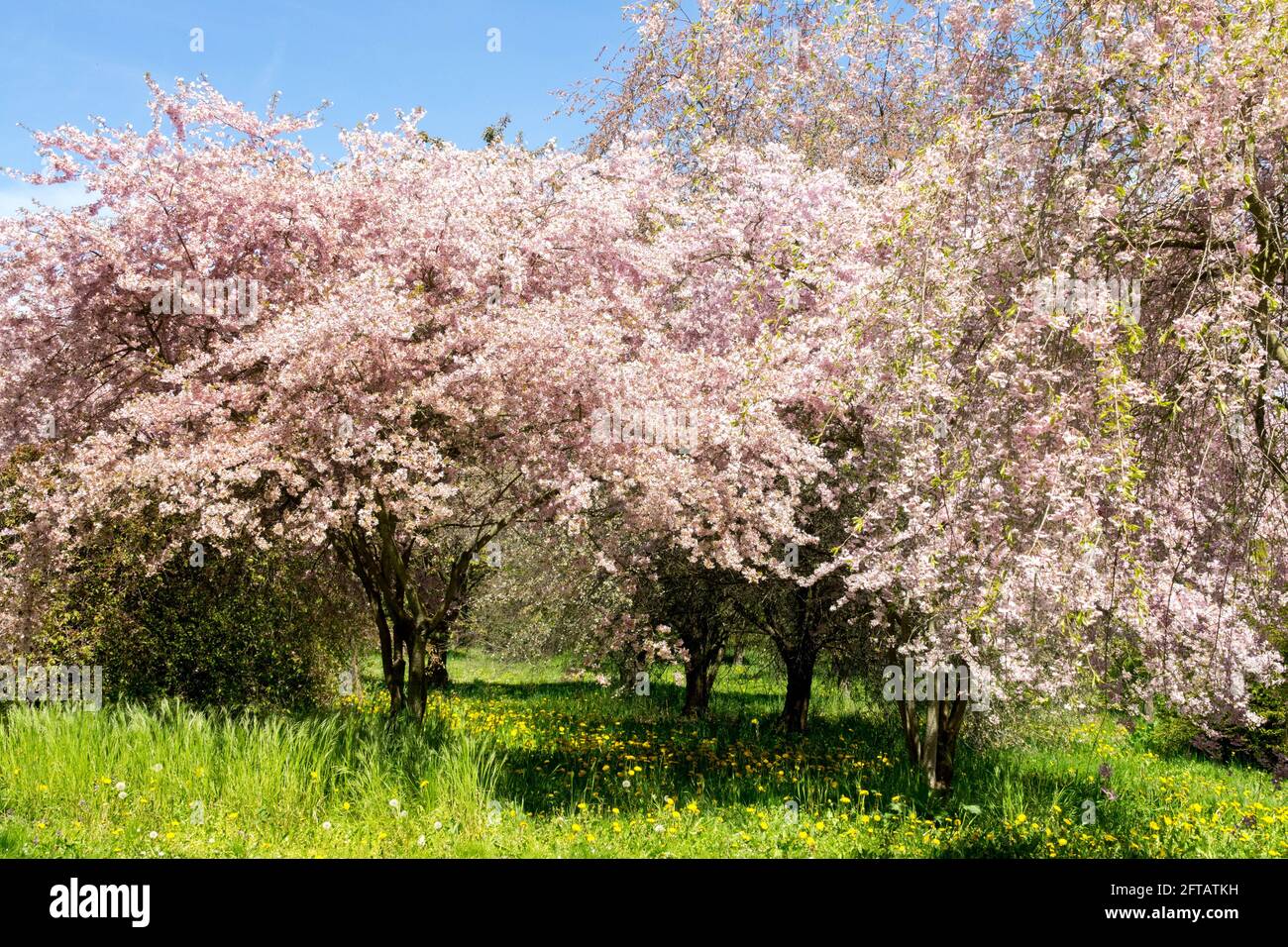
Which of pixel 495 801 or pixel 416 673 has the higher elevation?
pixel 416 673

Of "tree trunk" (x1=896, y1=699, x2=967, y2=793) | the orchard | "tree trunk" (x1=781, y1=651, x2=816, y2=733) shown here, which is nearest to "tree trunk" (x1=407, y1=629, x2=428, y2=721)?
the orchard

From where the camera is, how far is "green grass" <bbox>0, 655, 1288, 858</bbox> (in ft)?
21.2

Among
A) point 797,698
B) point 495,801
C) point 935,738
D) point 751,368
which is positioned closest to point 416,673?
point 495,801

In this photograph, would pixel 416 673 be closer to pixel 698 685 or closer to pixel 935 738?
pixel 935 738

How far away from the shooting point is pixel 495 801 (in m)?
7.18

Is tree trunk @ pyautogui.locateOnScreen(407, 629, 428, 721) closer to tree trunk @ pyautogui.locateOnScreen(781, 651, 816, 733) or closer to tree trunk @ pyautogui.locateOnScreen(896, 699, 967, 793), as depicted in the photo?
tree trunk @ pyautogui.locateOnScreen(896, 699, 967, 793)

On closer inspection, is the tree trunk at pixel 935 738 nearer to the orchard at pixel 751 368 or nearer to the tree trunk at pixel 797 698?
the orchard at pixel 751 368

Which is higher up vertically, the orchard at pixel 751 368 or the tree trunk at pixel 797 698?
the orchard at pixel 751 368

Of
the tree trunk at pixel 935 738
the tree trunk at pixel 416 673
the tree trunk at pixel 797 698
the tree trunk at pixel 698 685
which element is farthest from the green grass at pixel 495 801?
the tree trunk at pixel 698 685

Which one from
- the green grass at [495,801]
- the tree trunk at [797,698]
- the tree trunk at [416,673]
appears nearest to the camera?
the green grass at [495,801]

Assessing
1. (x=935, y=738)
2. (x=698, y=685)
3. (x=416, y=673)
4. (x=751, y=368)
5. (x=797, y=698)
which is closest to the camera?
(x=751, y=368)

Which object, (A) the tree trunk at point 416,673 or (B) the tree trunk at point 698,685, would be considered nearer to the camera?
(A) the tree trunk at point 416,673

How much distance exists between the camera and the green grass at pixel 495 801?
6.46 metres
